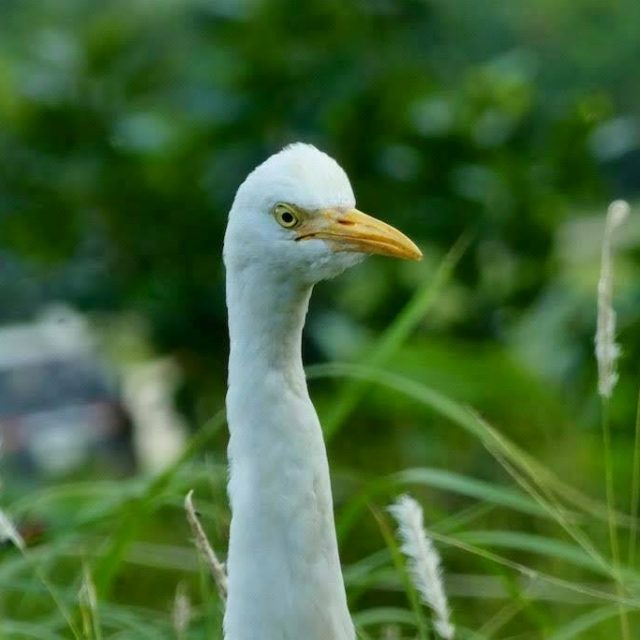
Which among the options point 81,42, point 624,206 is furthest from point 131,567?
point 624,206

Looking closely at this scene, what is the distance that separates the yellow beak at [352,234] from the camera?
1237 millimetres

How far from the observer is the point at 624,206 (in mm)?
1324

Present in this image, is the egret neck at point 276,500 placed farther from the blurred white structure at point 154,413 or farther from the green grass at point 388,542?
the blurred white structure at point 154,413

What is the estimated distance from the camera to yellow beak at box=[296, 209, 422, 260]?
1237 mm

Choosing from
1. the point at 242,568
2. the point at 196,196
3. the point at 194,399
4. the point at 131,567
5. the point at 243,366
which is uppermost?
the point at 196,196

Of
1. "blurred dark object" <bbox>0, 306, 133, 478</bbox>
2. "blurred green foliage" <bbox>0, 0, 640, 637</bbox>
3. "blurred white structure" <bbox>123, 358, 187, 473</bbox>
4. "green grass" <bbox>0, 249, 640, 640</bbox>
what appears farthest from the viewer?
"blurred dark object" <bbox>0, 306, 133, 478</bbox>

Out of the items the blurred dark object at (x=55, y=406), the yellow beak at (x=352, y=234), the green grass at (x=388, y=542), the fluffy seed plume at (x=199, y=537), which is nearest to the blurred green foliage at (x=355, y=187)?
the green grass at (x=388, y=542)

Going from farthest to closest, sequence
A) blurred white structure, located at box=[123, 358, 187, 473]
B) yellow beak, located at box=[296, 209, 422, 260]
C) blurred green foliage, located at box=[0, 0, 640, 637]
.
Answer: blurred white structure, located at box=[123, 358, 187, 473]
blurred green foliage, located at box=[0, 0, 640, 637]
yellow beak, located at box=[296, 209, 422, 260]

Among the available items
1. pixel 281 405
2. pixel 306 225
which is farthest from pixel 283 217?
pixel 281 405

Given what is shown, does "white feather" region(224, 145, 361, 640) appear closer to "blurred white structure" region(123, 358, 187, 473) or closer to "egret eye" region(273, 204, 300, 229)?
"egret eye" region(273, 204, 300, 229)

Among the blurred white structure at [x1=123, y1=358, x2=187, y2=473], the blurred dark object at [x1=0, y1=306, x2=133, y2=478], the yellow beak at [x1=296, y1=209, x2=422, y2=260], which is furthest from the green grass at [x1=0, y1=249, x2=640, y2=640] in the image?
the blurred dark object at [x1=0, y1=306, x2=133, y2=478]

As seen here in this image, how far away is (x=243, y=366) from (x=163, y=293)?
1.55 metres

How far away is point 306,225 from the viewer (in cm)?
124

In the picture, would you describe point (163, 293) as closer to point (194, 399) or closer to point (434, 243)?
point (194, 399)
